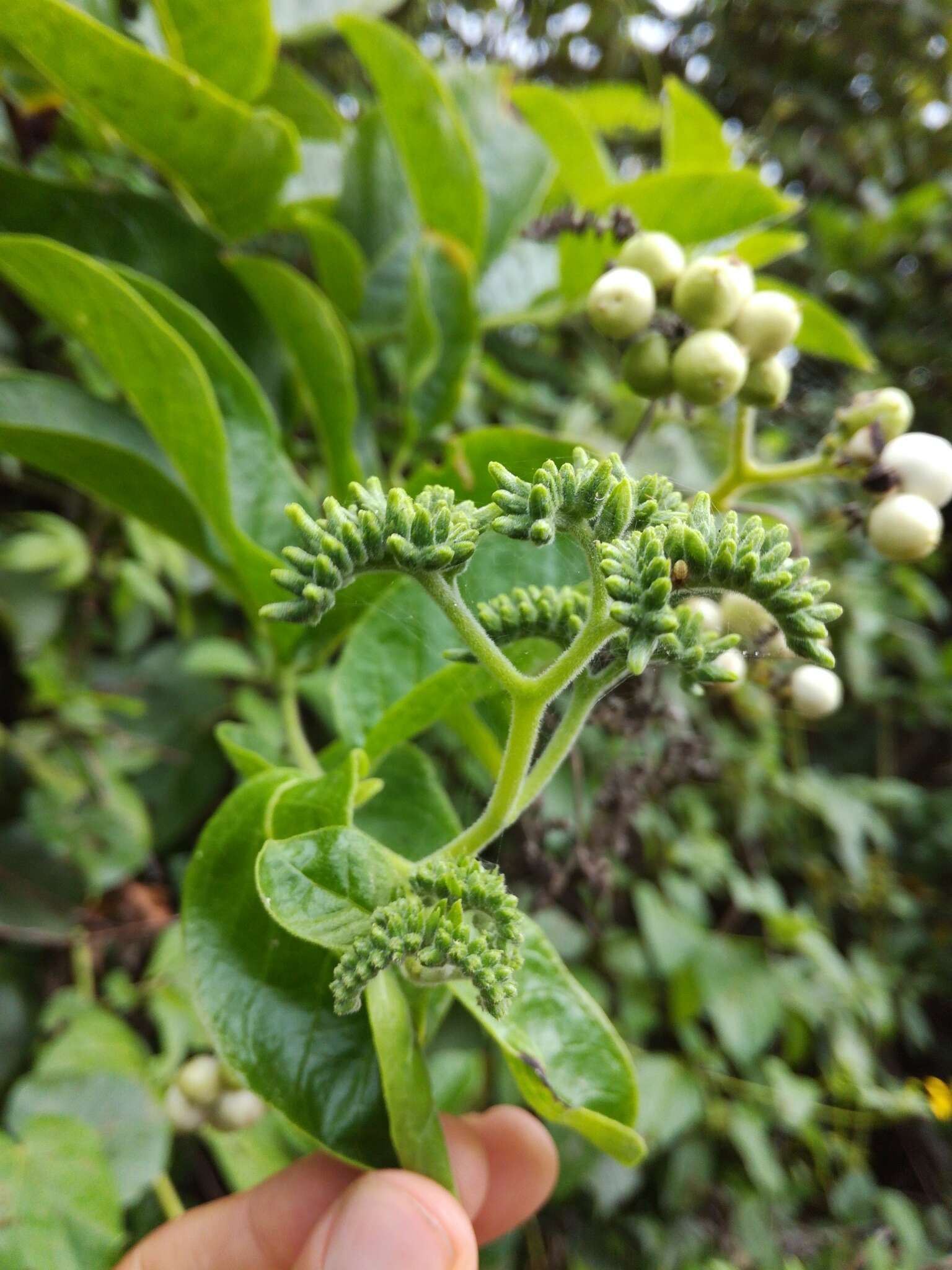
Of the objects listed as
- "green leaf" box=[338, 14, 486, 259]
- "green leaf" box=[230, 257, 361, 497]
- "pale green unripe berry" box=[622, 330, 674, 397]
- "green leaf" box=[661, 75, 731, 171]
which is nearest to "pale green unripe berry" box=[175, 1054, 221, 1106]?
"green leaf" box=[230, 257, 361, 497]

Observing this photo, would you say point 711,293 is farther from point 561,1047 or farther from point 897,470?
point 561,1047

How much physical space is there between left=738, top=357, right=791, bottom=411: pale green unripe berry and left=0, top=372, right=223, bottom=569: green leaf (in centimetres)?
49

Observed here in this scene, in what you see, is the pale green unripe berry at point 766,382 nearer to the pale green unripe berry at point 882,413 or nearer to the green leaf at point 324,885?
the pale green unripe berry at point 882,413

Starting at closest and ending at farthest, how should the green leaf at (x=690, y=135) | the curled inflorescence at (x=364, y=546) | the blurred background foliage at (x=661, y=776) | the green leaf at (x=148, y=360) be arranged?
the curled inflorescence at (x=364, y=546)
the green leaf at (x=148, y=360)
the blurred background foliage at (x=661, y=776)
the green leaf at (x=690, y=135)

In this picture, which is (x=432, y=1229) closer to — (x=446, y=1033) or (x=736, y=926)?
→ (x=446, y=1033)

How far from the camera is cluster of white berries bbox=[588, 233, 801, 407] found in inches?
26.6

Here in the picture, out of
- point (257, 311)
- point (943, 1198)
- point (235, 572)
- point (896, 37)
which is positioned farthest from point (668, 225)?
point (896, 37)

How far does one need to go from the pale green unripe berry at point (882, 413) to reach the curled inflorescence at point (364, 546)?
0.42 m

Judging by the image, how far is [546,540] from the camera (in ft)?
1.32

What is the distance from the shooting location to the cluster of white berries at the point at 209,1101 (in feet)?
2.92

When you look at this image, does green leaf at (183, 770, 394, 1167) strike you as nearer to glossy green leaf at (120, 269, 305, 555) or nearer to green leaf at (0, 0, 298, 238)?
glossy green leaf at (120, 269, 305, 555)

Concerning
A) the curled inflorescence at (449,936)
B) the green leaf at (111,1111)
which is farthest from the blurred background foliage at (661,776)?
the curled inflorescence at (449,936)

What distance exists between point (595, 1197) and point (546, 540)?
124 centimetres

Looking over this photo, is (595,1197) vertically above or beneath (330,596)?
beneath
